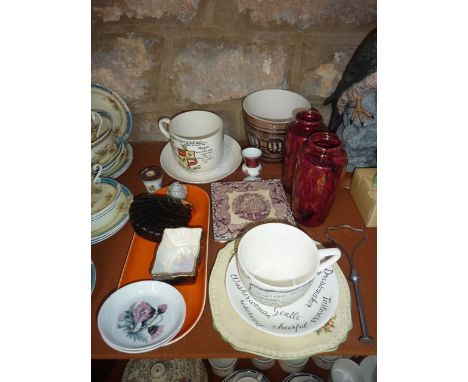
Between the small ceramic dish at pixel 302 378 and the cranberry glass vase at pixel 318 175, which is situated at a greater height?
the cranberry glass vase at pixel 318 175

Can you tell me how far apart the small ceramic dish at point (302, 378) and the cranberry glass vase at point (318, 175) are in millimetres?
518

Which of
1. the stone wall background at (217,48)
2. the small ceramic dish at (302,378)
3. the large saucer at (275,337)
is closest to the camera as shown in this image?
the large saucer at (275,337)

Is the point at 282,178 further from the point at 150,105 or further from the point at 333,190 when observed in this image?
the point at 150,105

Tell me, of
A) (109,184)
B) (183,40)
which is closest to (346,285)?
(109,184)

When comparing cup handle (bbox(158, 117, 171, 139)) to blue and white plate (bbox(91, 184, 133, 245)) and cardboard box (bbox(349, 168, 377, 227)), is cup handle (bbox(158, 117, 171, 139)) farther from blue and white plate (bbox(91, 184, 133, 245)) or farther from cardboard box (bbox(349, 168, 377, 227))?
cardboard box (bbox(349, 168, 377, 227))

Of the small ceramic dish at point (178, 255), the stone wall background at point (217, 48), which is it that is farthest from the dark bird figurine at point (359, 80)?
the small ceramic dish at point (178, 255)

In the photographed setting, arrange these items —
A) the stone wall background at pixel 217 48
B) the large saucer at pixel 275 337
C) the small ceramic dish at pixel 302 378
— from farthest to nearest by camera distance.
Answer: the small ceramic dish at pixel 302 378 < the stone wall background at pixel 217 48 < the large saucer at pixel 275 337

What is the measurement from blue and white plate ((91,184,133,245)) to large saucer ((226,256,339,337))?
29cm

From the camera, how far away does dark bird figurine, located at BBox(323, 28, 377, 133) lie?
2.43 ft

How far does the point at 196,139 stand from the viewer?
0.84m

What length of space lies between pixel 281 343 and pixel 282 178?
46cm

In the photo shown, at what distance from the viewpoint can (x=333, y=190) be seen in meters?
0.73

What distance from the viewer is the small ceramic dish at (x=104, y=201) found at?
2.43 feet

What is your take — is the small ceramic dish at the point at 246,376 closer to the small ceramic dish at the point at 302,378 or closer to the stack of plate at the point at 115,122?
the small ceramic dish at the point at 302,378
